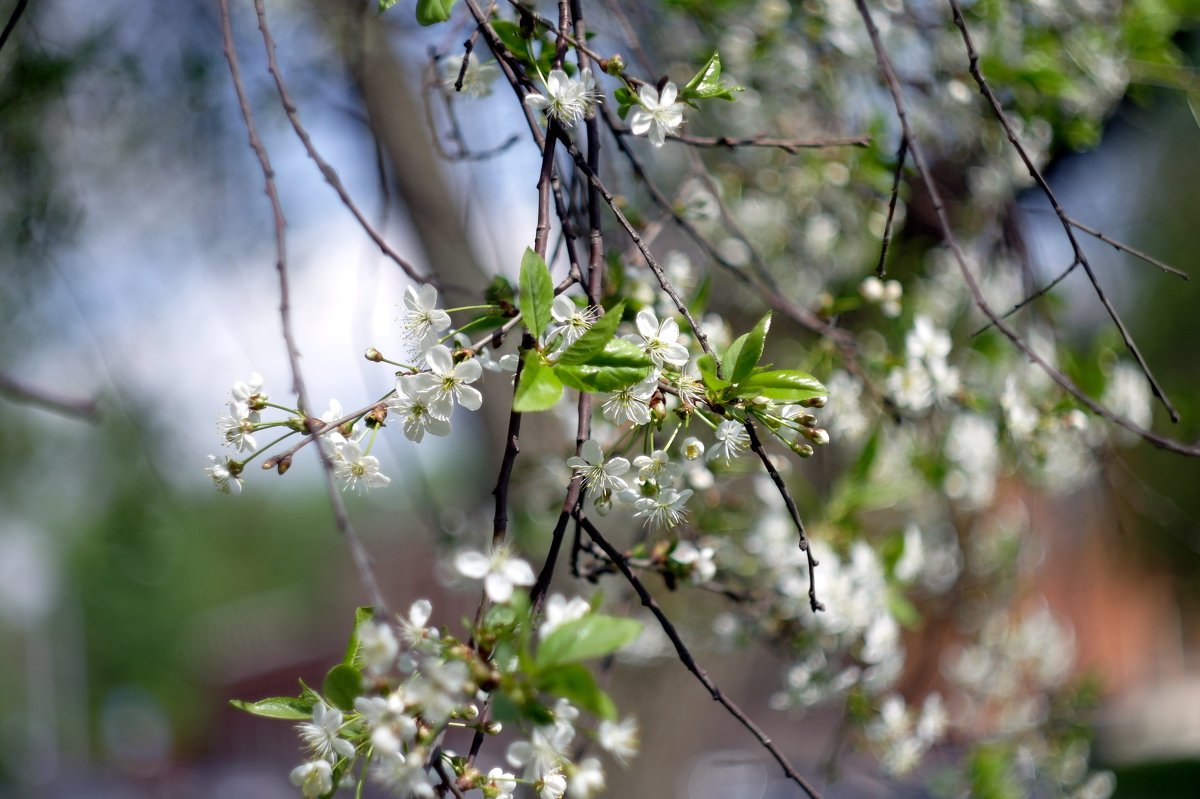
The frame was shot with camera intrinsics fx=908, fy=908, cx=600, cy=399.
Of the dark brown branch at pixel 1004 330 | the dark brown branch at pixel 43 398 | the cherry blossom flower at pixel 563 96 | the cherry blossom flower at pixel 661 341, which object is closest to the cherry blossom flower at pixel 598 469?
the cherry blossom flower at pixel 661 341

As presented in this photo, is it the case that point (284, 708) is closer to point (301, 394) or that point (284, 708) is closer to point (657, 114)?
point (301, 394)

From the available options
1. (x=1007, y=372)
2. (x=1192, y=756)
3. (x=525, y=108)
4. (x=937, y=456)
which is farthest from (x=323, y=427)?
(x=1192, y=756)

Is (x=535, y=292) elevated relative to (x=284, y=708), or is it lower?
elevated

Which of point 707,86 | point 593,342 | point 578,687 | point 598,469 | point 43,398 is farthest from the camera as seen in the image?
point 43,398

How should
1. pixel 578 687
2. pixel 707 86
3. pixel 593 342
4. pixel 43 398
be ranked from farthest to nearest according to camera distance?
pixel 43 398 < pixel 707 86 < pixel 593 342 < pixel 578 687

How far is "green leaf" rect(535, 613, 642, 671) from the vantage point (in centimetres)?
67

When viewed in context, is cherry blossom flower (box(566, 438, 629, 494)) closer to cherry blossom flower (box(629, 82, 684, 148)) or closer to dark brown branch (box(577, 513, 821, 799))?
dark brown branch (box(577, 513, 821, 799))

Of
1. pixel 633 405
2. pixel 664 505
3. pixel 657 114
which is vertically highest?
pixel 657 114

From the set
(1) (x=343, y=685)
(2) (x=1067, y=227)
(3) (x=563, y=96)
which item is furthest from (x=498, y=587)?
(2) (x=1067, y=227)

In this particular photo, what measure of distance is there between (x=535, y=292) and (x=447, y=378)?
12cm

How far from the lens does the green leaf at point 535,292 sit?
757mm

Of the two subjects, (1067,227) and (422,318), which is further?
(1067,227)

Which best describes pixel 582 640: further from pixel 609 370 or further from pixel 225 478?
pixel 225 478

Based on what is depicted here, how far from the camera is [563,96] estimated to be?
894mm
